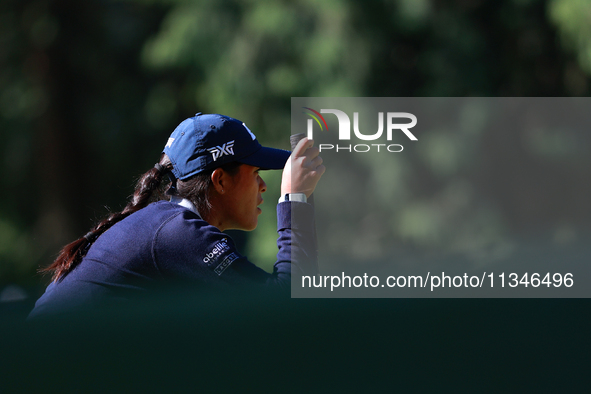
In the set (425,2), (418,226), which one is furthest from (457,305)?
(425,2)

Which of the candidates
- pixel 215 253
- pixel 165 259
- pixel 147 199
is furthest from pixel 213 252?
pixel 147 199

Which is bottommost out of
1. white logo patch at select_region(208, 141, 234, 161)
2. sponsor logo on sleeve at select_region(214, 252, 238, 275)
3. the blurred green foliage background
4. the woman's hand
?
sponsor logo on sleeve at select_region(214, 252, 238, 275)

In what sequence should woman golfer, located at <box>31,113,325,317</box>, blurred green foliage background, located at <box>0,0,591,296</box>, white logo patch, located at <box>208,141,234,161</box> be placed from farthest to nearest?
1. blurred green foliage background, located at <box>0,0,591,296</box>
2. white logo patch, located at <box>208,141,234,161</box>
3. woman golfer, located at <box>31,113,325,317</box>

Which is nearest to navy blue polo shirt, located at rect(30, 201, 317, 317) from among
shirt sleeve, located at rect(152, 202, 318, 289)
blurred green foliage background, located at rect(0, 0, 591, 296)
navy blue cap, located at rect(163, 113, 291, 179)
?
shirt sleeve, located at rect(152, 202, 318, 289)

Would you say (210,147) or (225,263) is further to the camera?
(210,147)

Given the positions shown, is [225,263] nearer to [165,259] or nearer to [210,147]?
[165,259]

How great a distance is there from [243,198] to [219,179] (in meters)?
0.08

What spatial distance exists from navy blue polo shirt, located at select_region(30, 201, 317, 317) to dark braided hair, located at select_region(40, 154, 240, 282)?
0.04m

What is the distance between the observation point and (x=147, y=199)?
59.9 inches

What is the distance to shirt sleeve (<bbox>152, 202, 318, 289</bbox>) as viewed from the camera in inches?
47.1

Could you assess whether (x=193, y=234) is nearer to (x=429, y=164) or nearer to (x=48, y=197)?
(x=429, y=164)

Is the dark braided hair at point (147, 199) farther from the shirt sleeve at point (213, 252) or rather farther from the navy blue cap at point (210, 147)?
the shirt sleeve at point (213, 252)

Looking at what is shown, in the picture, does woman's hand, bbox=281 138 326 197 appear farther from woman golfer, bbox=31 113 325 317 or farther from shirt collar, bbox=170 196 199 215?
shirt collar, bbox=170 196 199 215

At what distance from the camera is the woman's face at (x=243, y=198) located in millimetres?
1477
